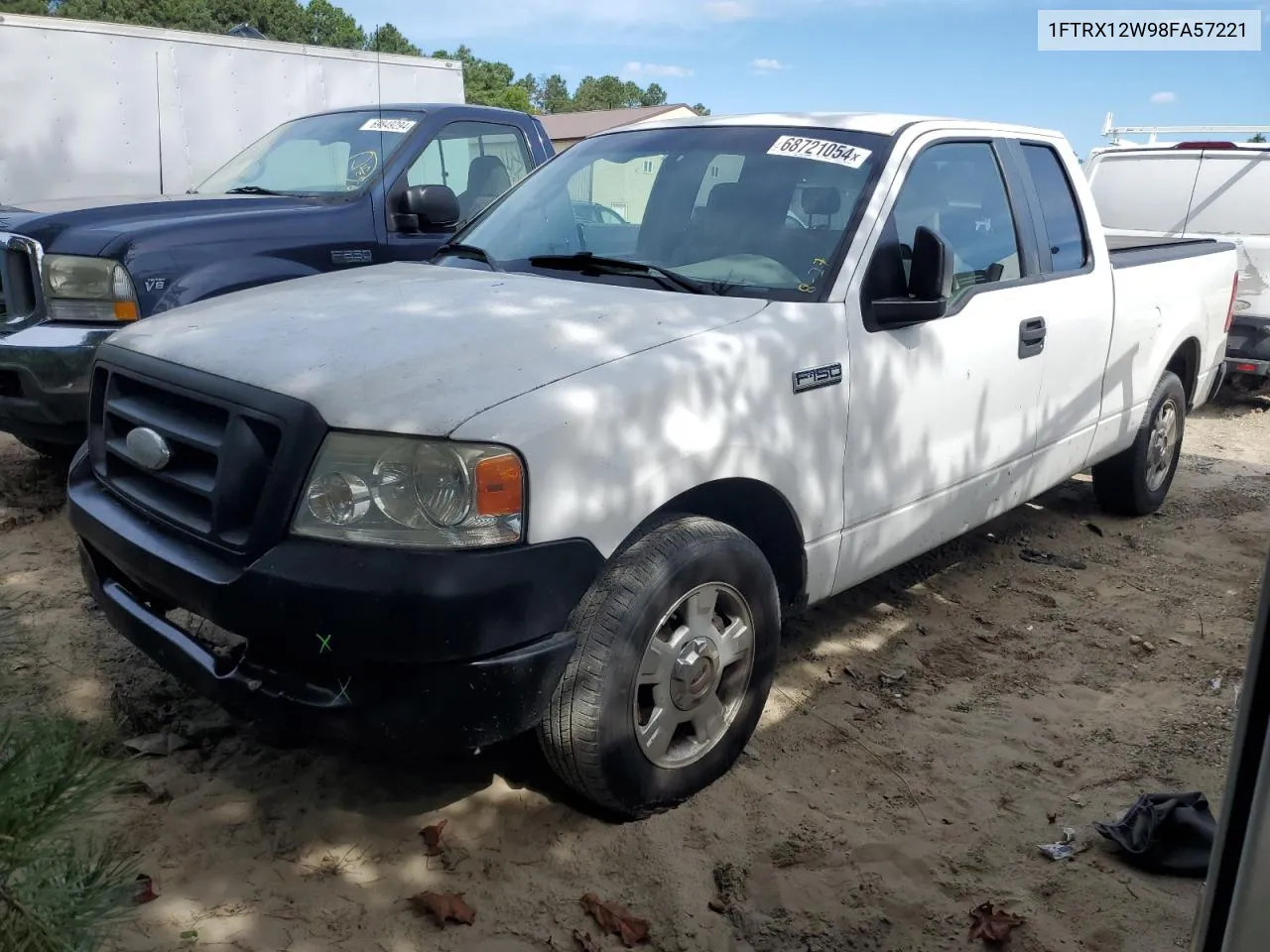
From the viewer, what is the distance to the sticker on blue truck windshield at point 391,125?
608cm

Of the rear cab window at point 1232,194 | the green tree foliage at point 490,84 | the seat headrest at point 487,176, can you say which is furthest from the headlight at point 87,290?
the green tree foliage at point 490,84

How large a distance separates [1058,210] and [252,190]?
432 centimetres

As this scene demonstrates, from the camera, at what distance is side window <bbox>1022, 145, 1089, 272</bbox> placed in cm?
458

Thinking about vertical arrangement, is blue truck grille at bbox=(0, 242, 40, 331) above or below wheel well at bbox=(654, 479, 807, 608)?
above

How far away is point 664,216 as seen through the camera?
383 centimetres

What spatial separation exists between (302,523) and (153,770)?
118 centimetres

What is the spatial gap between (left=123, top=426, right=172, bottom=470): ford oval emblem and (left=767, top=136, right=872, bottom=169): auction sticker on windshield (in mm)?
2214

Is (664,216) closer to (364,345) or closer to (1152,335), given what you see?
(364,345)

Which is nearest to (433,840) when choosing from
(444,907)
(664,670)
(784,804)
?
(444,907)

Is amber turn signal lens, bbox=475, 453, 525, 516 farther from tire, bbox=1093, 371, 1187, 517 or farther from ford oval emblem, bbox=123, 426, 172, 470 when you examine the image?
tire, bbox=1093, 371, 1187, 517

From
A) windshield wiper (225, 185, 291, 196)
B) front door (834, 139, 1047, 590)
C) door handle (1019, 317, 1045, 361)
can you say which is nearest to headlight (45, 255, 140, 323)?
windshield wiper (225, 185, 291, 196)

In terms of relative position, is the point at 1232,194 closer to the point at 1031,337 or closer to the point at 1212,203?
the point at 1212,203

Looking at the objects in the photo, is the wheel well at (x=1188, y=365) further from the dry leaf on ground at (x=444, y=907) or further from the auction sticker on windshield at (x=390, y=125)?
the dry leaf on ground at (x=444, y=907)

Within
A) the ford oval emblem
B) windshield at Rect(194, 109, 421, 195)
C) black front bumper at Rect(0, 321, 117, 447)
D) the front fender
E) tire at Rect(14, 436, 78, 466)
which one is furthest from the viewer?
windshield at Rect(194, 109, 421, 195)
